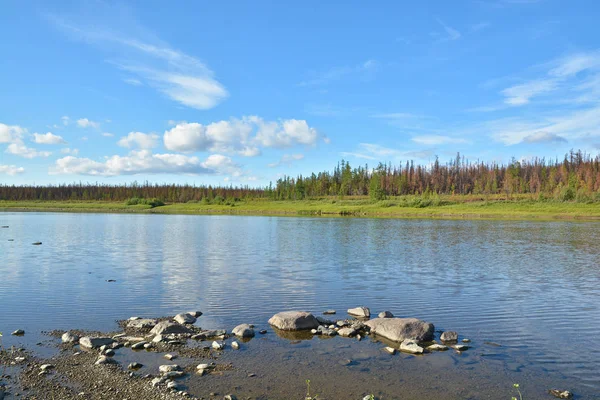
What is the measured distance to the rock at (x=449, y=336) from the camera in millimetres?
15039

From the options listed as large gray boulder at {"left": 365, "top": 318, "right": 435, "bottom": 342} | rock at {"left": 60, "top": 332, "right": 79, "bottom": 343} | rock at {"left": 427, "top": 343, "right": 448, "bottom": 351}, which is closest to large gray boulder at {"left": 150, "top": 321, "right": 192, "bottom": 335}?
rock at {"left": 60, "top": 332, "right": 79, "bottom": 343}

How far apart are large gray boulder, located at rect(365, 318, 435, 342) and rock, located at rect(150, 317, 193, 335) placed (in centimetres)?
700

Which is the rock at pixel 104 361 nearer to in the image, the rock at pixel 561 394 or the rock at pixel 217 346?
the rock at pixel 217 346

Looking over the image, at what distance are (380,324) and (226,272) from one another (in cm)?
1501

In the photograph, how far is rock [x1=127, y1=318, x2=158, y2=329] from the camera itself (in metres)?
16.1

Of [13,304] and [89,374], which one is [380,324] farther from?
[13,304]

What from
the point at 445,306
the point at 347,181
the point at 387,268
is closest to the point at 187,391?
the point at 445,306

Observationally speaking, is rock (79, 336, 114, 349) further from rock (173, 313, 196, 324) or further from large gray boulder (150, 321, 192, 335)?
rock (173, 313, 196, 324)

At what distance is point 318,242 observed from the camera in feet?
158

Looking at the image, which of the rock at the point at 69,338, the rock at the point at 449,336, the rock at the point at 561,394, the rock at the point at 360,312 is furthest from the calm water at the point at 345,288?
the rock at the point at 69,338

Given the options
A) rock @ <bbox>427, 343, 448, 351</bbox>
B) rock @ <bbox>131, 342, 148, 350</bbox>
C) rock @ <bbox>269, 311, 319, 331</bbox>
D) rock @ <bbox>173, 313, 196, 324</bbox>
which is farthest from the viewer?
rock @ <bbox>173, 313, 196, 324</bbox>

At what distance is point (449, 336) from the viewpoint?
15195 mm

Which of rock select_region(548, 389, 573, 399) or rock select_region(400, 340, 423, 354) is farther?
rock select_region(400, 340, 423, 354)

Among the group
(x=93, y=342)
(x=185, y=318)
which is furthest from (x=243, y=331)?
(x=93, y=342)
